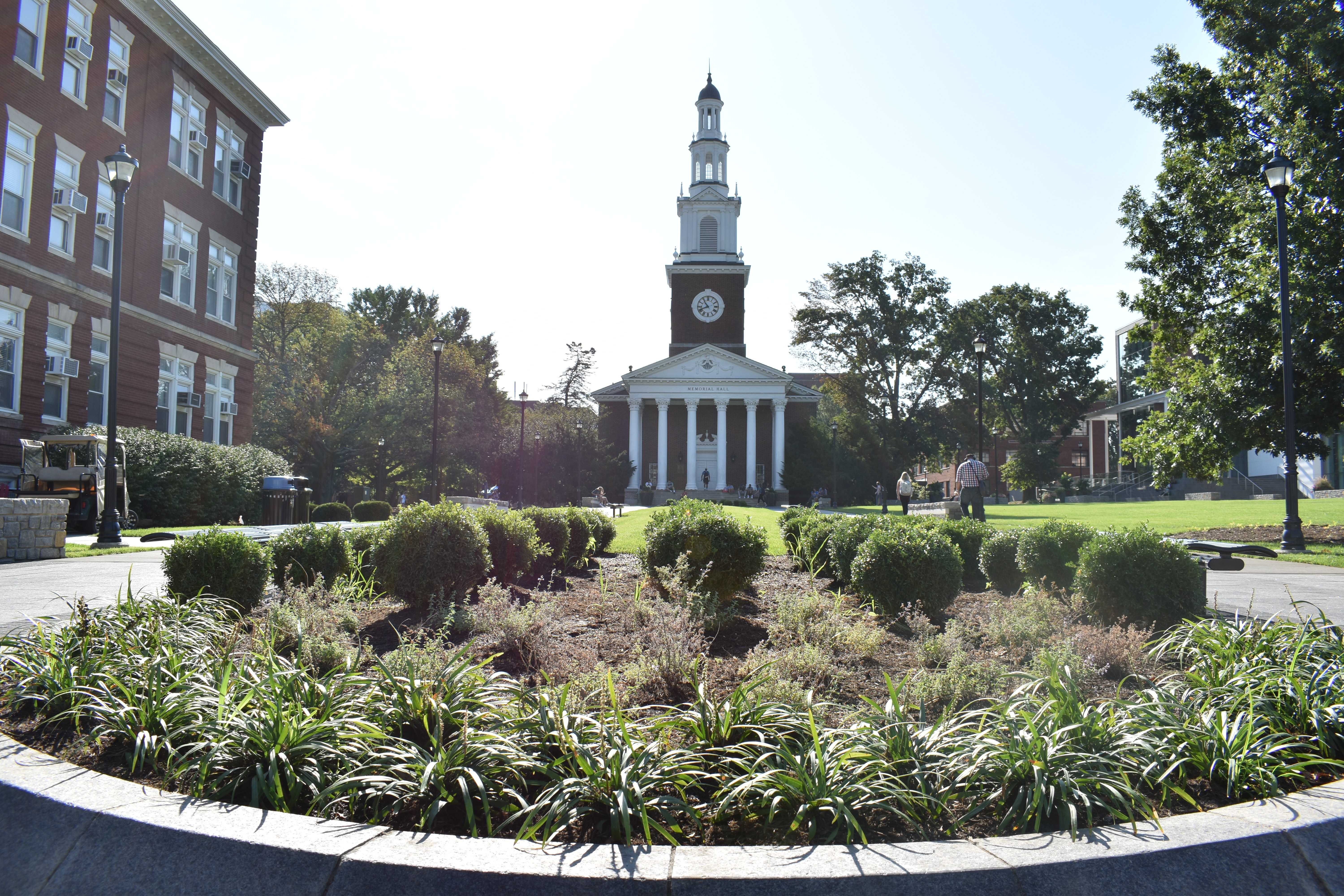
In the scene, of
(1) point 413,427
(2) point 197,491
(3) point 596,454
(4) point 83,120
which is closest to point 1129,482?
(3) point 596,454

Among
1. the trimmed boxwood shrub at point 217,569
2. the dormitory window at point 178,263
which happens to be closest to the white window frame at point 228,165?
the dormitory window at point 178,263

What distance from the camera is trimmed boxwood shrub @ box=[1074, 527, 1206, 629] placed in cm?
623

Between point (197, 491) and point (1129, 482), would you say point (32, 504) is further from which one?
point (1129, 482)

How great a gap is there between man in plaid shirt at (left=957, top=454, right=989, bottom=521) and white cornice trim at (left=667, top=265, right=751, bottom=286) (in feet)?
118

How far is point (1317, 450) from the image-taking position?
61.1 feet

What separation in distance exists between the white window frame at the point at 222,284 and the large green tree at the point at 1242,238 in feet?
88.7

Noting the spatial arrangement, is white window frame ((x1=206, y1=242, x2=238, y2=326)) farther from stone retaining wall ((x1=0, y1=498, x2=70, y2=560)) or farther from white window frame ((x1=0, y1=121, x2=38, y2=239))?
stone retaining wall ((x1=0, y1=498, x2=70, y2=560))

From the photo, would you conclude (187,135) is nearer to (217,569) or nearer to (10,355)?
(10,355)

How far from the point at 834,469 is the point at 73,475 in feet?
126

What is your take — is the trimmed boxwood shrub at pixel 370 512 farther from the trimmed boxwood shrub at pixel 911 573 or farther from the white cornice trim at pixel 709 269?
the white cornice trim at pixel 709 269

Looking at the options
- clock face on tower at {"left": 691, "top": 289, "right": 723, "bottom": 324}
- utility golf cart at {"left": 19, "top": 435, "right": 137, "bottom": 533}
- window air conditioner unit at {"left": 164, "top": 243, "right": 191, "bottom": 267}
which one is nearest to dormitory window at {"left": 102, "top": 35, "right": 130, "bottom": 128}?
window air conditioner unit at {"left": 164, "top": 243, "right": 191, "bottom": 267}

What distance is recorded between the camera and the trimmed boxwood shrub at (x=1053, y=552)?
786 centimetres

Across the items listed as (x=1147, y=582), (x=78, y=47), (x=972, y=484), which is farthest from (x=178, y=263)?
(x=1147, y=582)

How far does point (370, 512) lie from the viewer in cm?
3017
